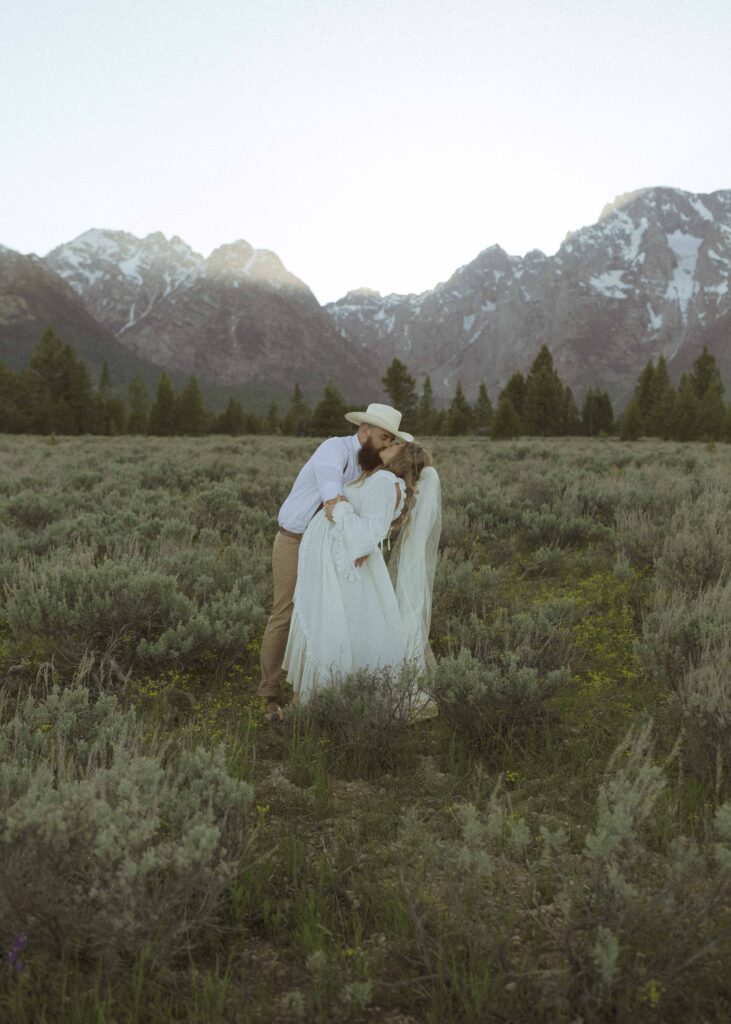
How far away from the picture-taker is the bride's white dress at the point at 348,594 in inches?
182

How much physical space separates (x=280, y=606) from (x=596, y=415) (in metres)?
66.5

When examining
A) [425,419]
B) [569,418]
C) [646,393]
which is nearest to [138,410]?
[425,419]

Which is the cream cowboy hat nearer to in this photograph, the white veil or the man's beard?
the man's beard

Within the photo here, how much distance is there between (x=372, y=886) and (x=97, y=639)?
358 cm

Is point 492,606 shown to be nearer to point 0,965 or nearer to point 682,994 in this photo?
point 682,994

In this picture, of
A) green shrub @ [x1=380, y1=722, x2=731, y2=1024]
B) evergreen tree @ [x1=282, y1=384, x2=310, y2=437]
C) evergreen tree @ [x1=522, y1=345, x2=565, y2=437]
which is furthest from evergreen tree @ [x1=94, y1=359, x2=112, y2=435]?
green shrub @ [x1=380, y1=722, x2=731, y2=1024]

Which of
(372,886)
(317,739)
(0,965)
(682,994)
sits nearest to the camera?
(682,994)

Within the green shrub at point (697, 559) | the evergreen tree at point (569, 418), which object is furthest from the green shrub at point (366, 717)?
the evergreen tree at point (569, 418)

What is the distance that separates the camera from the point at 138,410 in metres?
76.4

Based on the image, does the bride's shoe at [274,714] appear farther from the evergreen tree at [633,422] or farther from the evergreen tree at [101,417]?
the evergreen tree at [101,417]

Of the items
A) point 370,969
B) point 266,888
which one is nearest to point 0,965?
point 266,888

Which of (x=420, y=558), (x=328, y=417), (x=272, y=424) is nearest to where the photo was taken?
(x=420, y=558)

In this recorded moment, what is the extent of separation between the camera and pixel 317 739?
13.6 feet

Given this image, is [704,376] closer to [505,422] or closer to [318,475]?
[505,422]
